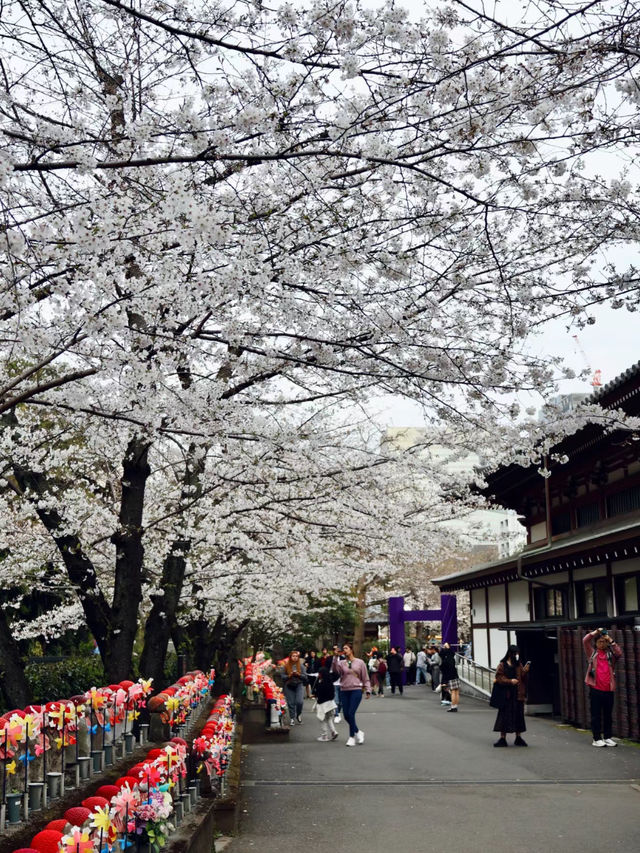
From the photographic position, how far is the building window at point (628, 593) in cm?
1667

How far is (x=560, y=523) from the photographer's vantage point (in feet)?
74.5

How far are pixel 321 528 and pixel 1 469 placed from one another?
16.3 ft

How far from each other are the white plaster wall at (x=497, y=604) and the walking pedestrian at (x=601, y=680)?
11.2 meters

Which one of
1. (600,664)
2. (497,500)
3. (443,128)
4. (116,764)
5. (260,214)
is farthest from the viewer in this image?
(497,500)

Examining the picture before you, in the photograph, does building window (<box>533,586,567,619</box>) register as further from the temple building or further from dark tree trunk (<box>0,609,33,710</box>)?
dark tree trunk (<box>0,609,33,710</box>)

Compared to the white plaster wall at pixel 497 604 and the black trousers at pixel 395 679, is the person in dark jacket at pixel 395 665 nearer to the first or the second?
the black trousers at pixel 395 679

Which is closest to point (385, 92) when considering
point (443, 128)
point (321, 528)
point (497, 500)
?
point (443, 128)

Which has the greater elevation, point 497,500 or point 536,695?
point 497,500

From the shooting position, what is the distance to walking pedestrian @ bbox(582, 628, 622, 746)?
1340 centimetres

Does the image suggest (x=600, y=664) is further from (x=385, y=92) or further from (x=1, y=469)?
(x=385, y=92)

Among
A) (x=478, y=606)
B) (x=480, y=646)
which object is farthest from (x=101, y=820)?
(x=478, y=606)

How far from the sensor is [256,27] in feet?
15.6

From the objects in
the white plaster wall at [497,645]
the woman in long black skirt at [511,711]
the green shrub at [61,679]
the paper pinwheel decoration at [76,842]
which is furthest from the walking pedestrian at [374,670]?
the paper pinwheel decoration at [76,842]

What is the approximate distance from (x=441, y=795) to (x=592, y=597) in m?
9.93
